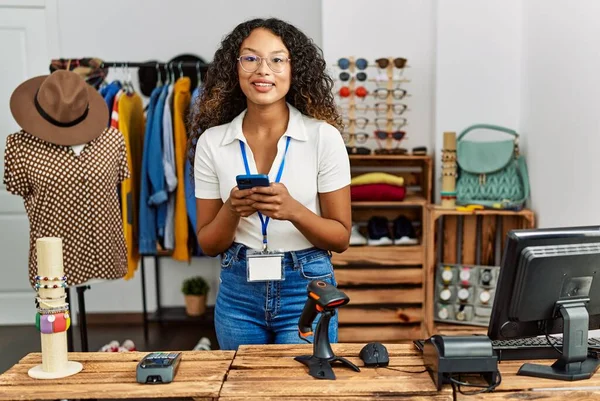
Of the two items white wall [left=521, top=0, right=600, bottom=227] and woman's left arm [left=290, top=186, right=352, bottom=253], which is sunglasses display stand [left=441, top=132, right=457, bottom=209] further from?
woman's left arm [left=290, top=186, right=352, bottom=253]

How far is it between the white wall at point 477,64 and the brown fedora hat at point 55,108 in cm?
199

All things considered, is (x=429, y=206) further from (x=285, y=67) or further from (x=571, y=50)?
(x=285, y=67)

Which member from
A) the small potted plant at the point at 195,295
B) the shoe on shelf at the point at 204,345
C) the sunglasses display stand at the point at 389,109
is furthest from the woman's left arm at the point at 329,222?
the small potted plant at the point at 195,295

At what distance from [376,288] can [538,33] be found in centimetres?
160

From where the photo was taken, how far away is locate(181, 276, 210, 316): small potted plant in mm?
4000

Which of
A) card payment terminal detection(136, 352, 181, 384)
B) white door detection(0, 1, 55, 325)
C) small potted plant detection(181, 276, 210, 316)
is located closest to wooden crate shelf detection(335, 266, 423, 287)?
small potted plant detection(181, 276, 210, 316)

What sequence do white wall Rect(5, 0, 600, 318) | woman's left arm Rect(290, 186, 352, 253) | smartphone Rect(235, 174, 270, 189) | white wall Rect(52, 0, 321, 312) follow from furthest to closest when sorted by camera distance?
white wall Rect(52, 0, 321, 312)
white wall Rect(5, 0, 600, 318)
woman's left arm Rect(290, 186, 352, 253)
smartphone Rect(235, 174, 270, 189)

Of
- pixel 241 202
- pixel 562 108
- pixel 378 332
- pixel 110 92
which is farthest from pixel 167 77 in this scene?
pixel 241 202

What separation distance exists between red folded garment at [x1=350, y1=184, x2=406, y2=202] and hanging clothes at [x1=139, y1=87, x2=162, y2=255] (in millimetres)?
1158

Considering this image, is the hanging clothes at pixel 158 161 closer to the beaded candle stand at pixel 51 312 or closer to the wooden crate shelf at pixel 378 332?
the wooden crate shelf at pixel 378 332

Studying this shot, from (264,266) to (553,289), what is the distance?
0.71m

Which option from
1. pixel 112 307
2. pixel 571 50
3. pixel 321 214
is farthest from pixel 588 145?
pixel 112 307

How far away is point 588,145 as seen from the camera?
2.48 metres

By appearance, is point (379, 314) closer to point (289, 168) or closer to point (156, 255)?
point (156, 255)
